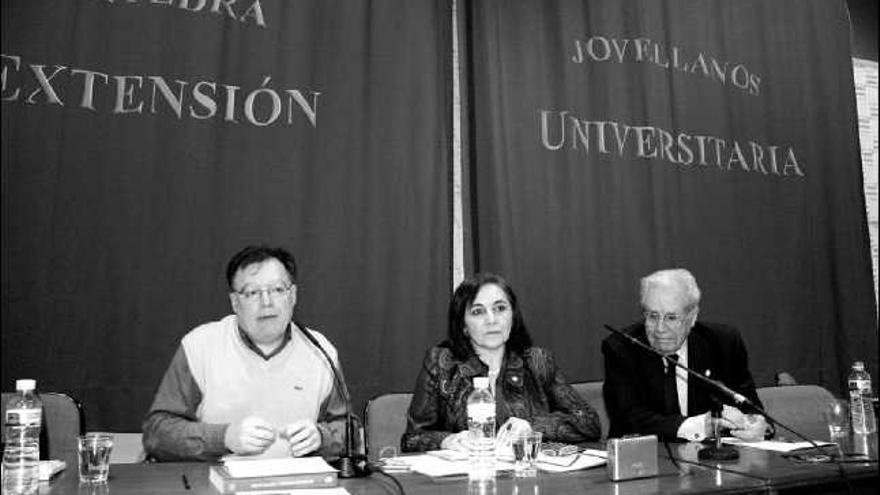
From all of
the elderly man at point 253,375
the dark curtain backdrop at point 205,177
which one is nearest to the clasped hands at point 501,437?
the elderly man at point 253,375

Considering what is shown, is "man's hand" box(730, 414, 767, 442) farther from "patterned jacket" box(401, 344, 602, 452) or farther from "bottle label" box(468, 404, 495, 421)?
"bottle label" box(468, 404, 495, 421)

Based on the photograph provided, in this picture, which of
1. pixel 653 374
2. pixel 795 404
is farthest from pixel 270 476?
pixel 795 404

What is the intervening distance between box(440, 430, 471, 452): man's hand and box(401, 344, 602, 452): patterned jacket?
3.4 inches

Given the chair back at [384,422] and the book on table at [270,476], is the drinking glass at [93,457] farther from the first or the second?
the chair back at [384,422]

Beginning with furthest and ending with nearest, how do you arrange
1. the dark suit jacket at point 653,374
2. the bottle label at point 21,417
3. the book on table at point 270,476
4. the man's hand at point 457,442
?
the dark suit jacket at point 653,374 → the man's hand at point 457,442 → the bottle label at point 21,417 → the book on table at point 270,476

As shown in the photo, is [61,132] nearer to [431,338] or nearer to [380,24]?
[380,24]

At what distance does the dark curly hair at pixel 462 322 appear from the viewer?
2748 mm

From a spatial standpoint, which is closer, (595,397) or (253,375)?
(253,375)

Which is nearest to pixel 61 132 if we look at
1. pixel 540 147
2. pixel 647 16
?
pixel 540 147

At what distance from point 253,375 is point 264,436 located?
0.42 meters

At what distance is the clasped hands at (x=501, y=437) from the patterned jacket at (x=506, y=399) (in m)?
0.11

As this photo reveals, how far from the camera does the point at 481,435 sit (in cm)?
197

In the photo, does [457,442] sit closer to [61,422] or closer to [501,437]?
[501,437]

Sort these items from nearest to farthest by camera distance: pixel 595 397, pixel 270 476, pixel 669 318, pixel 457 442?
1. pixel 270 476
2. pixel 457 442
3. pixel 669 318
4. pixel 595 397
